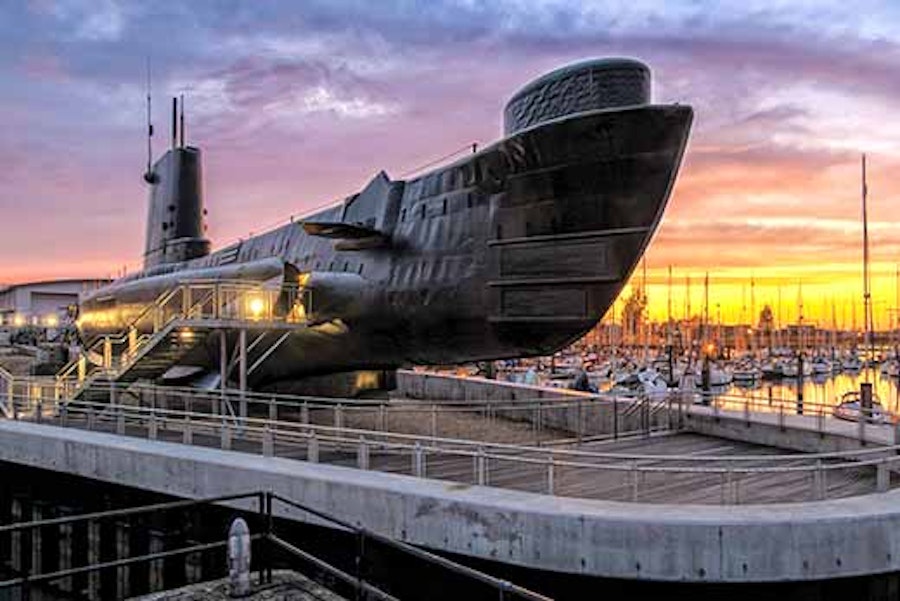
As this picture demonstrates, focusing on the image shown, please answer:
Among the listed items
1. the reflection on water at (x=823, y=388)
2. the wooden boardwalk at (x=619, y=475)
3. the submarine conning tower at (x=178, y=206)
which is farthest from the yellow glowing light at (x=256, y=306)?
the reflection on water at (x=823, y=388)

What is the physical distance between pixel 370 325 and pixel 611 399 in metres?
7.28

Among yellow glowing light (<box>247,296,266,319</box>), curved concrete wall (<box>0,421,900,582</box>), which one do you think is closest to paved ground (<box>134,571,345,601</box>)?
curved concrete wall (<box>0,421,900,582</box>)

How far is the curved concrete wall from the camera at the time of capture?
944 centimetres

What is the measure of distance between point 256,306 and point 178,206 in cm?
1248

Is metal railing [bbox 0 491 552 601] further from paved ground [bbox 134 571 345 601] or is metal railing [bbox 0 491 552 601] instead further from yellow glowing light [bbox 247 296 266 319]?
yellow glowing light [bbox 247 296 266 319]

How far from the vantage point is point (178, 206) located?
29.2 m

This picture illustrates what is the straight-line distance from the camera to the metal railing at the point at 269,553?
5836 millimetres

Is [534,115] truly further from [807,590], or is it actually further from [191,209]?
[191,209]

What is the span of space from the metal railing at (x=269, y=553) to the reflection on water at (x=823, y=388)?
59388 mm

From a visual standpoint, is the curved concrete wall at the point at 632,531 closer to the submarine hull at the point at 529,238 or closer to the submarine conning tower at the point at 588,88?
the submarine hull at the point at 529,238

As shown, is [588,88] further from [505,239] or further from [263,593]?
[263,593]

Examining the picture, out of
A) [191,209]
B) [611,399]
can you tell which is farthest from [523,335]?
[191,209]

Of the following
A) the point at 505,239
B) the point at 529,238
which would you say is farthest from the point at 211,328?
the point at 529,238

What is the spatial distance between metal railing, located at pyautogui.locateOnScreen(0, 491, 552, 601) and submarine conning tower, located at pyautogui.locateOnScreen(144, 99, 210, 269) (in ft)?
47.3
